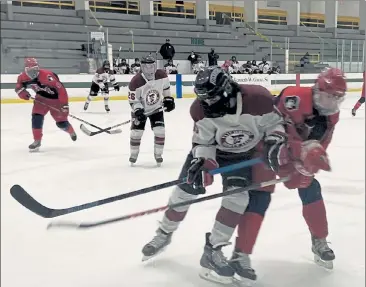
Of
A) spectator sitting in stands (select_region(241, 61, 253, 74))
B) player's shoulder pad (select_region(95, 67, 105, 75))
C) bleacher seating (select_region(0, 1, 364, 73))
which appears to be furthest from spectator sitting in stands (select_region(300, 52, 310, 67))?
player's shoulder pad (select_region(95, 67, 105, 75))

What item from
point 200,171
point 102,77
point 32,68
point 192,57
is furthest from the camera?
point 102,77

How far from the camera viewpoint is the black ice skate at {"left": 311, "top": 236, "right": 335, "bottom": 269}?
47.3 inches

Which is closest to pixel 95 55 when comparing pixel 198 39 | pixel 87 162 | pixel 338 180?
pixel 198 39

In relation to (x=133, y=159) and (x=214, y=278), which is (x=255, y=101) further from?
(x=133, y=159)

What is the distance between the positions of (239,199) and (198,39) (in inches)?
140

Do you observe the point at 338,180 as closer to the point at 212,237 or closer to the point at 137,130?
the point at 212,237

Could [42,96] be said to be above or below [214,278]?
above

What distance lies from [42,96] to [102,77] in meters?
1.52

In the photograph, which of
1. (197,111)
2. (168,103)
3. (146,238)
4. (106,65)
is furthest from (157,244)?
(106,65)

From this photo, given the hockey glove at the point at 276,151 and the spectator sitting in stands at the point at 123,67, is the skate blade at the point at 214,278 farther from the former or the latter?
the spectator sitting in stands at the point at 123,67

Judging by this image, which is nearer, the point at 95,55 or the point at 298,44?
the point at 95,55

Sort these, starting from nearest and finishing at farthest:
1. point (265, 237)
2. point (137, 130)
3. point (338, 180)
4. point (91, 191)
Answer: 1. point (265, 237)
2. point (338, 180)
3. point (91, 191)
4. point (137, 130)

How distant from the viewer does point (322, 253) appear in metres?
1.21

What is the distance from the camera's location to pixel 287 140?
3.48ft
